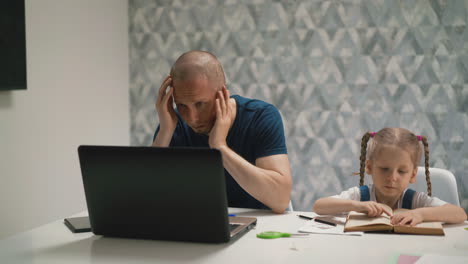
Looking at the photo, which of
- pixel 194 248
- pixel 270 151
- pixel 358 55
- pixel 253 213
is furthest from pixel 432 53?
pixel 194 248

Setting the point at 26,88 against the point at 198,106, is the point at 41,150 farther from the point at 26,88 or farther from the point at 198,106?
the point at 198,106

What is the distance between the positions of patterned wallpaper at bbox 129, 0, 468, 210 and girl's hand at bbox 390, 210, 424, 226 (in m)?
1.86

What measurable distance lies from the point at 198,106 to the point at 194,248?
65 centimetres

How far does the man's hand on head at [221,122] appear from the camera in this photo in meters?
1.77

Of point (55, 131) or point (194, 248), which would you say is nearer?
point (194, 248)

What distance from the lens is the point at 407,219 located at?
147 centimetres

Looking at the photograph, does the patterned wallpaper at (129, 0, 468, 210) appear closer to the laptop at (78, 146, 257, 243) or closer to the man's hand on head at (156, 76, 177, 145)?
the man's hand on head at (156, 76, 177, 145)

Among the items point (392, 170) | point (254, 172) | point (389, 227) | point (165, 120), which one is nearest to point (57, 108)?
point (165, 120)

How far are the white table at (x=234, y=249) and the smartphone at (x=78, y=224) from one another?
25mm

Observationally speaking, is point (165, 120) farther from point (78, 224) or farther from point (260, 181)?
point (78, 224)

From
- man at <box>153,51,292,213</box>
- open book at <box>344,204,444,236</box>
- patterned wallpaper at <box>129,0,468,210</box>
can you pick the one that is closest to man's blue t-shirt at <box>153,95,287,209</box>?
man at <box>153,51,292,213</box>

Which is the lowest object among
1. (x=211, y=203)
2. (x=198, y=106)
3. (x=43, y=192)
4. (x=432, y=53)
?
(x=43, y=192)

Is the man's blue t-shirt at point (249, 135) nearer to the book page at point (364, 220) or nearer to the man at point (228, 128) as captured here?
the man at point (228, 128)

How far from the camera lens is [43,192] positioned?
2.83m
